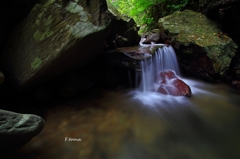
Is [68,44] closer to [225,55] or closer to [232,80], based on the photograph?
[225,55]

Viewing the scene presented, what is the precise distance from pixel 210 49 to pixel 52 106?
487 cm

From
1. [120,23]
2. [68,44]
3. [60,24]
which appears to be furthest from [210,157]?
[120,23]

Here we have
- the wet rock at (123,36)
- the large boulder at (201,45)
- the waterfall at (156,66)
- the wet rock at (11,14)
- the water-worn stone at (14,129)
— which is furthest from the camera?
the wet rock at (123,36)

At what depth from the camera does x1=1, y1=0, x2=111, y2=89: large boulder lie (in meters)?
2.40

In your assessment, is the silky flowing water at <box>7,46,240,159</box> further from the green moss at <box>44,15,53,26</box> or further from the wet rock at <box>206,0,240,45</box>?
the wet rock at <box>206,0,240,45</box>

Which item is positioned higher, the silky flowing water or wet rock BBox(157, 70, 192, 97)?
wet rock BBox(157, 70, 192, 97)

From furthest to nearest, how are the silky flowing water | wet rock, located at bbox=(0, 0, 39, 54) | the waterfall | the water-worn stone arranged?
1. the waterfall
2. wet rock, located at bbox=(0, 0, 39, 54)
3. the silky flowing water
4. the water-worn stone

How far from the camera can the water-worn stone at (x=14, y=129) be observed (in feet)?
5.28

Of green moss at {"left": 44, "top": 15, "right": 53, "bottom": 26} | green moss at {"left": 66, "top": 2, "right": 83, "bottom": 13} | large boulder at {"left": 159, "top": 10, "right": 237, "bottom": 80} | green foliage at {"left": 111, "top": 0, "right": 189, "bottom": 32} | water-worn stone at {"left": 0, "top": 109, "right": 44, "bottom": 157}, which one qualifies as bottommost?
water-worn stone at {"left": 0, "top": 109, "right": 44, "bottom": 157}

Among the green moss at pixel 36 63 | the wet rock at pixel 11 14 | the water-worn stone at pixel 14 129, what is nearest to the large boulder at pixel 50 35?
the green moss at pixel 36 63

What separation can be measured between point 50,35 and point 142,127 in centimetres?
245

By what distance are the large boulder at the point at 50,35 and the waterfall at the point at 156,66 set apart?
2.09 metres

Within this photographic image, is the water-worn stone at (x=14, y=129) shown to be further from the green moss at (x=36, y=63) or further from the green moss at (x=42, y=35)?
the green moss at (x=42, y=35)

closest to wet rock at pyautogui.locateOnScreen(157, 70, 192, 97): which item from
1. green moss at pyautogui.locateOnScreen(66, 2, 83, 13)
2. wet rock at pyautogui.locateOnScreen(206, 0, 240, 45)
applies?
wet rock at pyautogui.locateOnScreen(206, 0, 240, 45)
